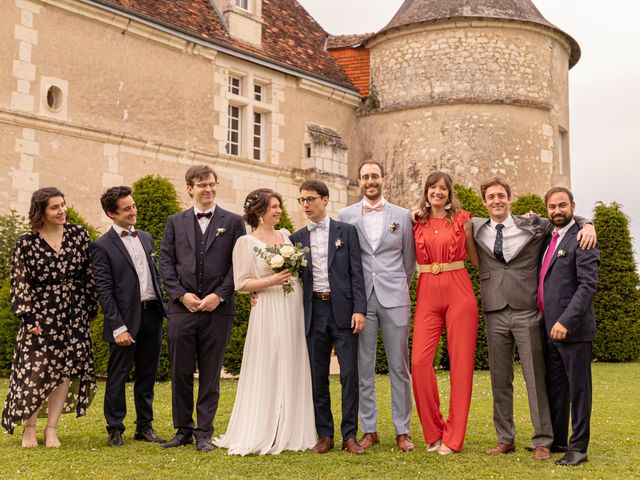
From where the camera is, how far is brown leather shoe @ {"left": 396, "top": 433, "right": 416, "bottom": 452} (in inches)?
236

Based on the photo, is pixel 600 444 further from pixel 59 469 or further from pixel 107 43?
pixel 107 43

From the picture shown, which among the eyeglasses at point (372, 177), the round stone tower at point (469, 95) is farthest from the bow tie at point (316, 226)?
the round stone tower at point (469, 95)

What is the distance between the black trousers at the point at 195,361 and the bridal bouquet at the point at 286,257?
0.61 m

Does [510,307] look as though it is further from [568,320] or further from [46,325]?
[46,325]

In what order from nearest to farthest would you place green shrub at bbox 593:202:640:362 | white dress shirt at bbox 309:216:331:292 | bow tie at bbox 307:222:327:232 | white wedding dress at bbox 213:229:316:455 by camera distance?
1. white wedding dress at bbox 213:229:316:455
2. white dress shirt at bbox 309:216:331:292
3. bow tie at bbox 307:222:327:232
4. green shrub at bbox 593:202:640:362

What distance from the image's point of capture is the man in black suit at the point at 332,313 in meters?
5.98

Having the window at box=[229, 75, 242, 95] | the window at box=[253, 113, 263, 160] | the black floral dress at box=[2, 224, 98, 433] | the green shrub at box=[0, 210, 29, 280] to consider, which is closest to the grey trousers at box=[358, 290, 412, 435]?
the black floral dress at box=[2, 224, 98, 433]

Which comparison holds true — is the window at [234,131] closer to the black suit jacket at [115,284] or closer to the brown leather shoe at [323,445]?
the black suit jacket at [115,284]

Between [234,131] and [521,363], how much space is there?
491 inches

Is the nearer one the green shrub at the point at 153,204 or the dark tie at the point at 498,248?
the dark tie at the point at 498,248

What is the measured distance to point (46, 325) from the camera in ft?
19.8

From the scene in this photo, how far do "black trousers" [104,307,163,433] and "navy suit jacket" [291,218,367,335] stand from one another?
1.33 meters

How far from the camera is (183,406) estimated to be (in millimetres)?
6125

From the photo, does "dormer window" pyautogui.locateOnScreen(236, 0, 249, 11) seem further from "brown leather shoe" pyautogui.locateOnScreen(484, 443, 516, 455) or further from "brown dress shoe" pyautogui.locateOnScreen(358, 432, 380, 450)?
"brown leather shoe" pyautogui.locateOnScreen(484, 443, 516, 455)
